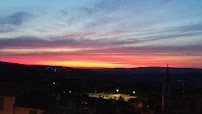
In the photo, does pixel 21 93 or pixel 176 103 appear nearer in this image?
pixel 21 93

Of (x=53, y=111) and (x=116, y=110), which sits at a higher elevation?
(x=53, y=111)

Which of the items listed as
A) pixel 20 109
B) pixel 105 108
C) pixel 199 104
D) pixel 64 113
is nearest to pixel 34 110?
pixel 20 109

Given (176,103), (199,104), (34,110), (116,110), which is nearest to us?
(34,110)

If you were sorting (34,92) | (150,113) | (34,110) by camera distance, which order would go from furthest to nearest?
(150,113) → (34,92) → (34,110)

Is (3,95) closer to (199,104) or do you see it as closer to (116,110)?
(116,110)

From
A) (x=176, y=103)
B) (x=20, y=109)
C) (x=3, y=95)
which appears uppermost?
(x=3, y=95)

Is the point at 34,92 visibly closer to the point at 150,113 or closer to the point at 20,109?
the point at 20,109

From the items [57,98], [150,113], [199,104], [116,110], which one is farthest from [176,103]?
[57,98]
